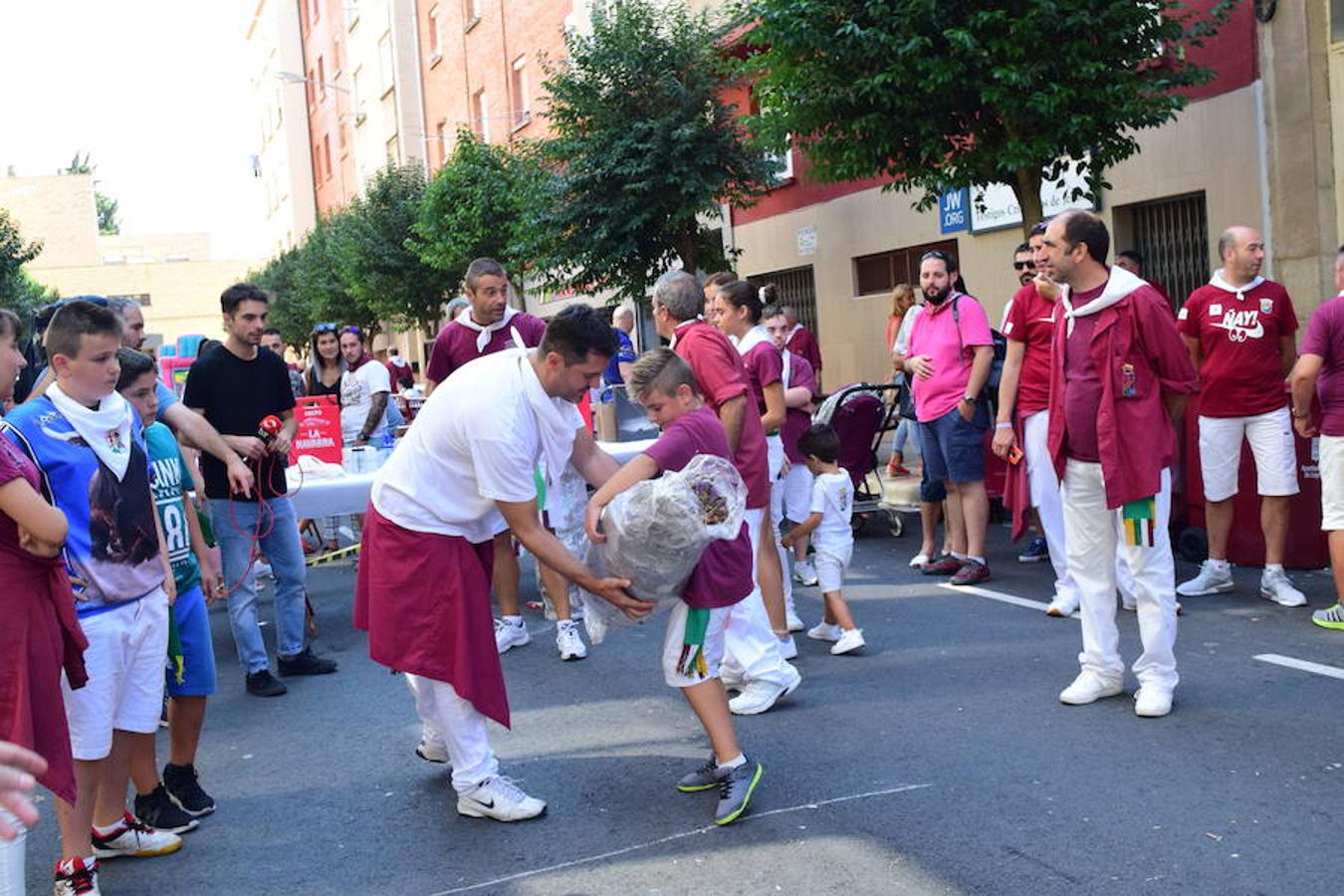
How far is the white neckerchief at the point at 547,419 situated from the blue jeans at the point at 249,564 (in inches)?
116

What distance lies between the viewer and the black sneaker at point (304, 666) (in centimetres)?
764

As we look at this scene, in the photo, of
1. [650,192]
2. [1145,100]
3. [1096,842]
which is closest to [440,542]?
[1096,842]

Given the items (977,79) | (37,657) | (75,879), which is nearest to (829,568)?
→ (75,879)

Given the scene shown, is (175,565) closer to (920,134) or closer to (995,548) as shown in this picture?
(995,548)

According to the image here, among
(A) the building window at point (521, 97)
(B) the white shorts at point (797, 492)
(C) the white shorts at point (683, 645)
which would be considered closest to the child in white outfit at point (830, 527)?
(B) the white shorts at point (797, 492)

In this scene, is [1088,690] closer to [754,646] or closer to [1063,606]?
[754,646]

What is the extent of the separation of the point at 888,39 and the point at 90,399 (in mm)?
7928

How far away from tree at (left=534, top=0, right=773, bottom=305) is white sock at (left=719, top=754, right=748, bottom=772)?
12913mm

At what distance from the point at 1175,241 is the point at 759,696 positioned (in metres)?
9.46

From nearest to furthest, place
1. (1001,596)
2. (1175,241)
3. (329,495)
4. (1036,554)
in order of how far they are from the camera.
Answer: (1001,596)
(329,495)
(1036,554)
(1175,241)

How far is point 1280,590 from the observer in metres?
7.71

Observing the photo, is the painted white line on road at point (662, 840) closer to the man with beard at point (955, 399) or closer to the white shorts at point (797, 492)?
the white shorts at point (797, 492)

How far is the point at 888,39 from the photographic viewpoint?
10977 millimetres

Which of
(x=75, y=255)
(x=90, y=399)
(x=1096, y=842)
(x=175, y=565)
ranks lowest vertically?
(x=1096, y=842)
